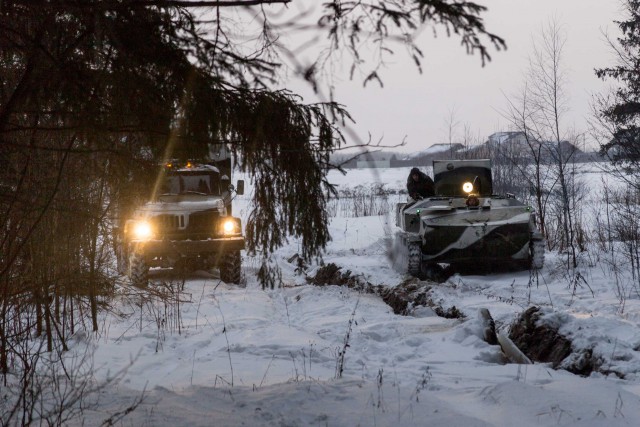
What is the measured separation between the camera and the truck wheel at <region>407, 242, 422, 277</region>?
39.5ft

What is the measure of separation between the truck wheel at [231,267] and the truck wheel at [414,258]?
3.36m

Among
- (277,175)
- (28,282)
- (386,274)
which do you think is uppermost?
(277,175)

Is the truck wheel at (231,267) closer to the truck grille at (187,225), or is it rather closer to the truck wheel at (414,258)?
the truck grille at (187,225)

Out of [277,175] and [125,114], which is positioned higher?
[125,114]

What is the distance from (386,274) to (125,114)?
1037 centimetres

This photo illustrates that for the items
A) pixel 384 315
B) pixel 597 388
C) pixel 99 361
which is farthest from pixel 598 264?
pixel 99 361

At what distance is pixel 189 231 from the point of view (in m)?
12.4

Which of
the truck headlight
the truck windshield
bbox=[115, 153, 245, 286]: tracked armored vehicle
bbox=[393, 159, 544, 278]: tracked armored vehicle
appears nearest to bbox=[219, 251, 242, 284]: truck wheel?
bbox=[115, 153, 245, 286]: tracked armored vehicle

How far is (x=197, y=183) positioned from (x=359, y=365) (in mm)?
8060

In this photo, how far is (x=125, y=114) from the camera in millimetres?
3836

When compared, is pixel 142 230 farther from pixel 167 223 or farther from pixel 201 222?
pixel 201 222

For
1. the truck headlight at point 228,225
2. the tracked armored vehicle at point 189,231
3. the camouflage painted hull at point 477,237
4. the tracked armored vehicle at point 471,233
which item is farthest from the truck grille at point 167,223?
the camouflage painted hull at point 477,237

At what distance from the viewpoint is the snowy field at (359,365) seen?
13.7 ft

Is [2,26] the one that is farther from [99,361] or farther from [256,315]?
[256,315]
